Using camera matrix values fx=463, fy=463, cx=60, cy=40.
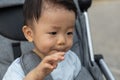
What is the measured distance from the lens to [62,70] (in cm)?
301

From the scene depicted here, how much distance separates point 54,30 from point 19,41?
0.63 meters

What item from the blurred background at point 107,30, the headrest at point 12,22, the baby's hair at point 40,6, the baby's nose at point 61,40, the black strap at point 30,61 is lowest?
the blurred background at point 107,30

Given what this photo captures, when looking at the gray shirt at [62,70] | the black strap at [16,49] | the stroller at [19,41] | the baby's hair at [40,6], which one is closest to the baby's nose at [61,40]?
the baby's hair at [40,6]

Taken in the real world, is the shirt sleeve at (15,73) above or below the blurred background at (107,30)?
above

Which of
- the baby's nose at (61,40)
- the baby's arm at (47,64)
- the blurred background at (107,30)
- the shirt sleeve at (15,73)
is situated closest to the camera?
the baby's arm at (47,64)

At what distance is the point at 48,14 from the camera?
279cm

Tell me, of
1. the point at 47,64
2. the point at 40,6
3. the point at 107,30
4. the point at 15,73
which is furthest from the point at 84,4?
the point at 107,30

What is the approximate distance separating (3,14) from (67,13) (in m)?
0.73

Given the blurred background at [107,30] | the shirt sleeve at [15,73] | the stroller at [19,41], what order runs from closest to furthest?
the shirt sleeve at [15,73]
the stroller at [19,41]
the blurred background at [107,30]

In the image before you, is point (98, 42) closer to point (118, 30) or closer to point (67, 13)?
point (118, 30)

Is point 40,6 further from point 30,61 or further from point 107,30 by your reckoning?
point 107,30

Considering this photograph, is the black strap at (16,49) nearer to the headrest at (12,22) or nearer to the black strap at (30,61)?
the headrest at (12,22)

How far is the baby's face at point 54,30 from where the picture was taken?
2768 millimetres

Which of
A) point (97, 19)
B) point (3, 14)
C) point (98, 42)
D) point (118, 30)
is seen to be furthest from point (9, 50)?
point (97, 19)
